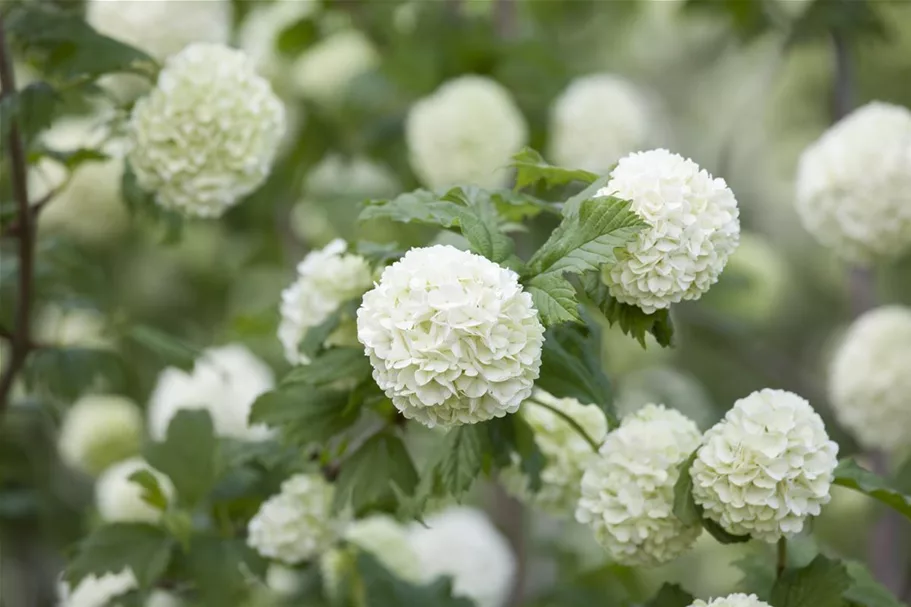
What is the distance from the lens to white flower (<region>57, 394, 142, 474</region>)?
166cm

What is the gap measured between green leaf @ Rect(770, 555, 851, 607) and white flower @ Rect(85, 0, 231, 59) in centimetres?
96

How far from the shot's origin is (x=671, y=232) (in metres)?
Result: 0.75

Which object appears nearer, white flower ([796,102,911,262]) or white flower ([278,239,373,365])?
white flower ([278,239,373,365])

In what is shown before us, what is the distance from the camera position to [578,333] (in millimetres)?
842

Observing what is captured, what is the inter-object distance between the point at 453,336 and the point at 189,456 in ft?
1.66

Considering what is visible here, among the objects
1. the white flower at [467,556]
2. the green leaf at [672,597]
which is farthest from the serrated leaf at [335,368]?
the white flower at [467,556]

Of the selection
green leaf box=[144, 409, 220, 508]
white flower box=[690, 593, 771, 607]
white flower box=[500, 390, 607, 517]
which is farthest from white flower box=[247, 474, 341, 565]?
white flower box=[690, 593, 771, 607]

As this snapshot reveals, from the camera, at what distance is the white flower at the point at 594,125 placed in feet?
5.48

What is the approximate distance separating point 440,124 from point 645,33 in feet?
3.40

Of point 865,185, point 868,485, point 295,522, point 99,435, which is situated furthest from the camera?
point 99,435

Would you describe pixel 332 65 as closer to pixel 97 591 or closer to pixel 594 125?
pixel 594 125

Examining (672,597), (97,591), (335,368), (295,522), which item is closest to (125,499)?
(97,591)

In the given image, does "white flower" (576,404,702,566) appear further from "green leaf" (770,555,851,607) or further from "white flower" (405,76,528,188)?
"white flower" (405,76,528,188)

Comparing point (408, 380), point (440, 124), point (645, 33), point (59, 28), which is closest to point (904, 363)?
point (440, 124)
